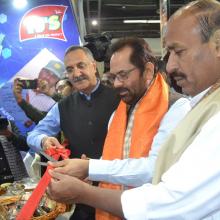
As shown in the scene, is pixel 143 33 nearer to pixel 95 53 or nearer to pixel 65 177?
pixel 95 53

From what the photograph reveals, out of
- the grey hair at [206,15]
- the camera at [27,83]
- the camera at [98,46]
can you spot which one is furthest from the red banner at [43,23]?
the grey hair at [206,15]

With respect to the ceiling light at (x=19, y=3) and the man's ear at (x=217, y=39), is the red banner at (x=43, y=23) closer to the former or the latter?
the ceiling light at (x=19, y=3)

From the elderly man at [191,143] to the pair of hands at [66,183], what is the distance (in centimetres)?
13

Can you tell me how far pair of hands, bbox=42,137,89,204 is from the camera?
5.62 feet

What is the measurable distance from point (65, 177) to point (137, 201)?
23.7 inches

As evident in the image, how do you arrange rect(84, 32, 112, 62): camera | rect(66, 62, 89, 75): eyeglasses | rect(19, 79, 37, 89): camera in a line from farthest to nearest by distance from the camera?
rect(19, 79, 37, 89): camera, rect(84, 32, 112, 62): camera, rect(66, 62, 89, 75): eyeglasses

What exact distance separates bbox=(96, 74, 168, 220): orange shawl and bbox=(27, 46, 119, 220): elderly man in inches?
20.0

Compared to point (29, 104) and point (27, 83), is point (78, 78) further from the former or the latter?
point (29, 104)

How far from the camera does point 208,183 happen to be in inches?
42.3

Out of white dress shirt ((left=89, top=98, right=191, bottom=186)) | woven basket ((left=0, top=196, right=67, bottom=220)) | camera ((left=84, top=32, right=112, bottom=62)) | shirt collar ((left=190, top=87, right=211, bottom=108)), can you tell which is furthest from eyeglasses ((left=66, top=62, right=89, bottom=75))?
shirt collar ((left=190, top=87, right=211, bottom=108))

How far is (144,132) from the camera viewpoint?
2145 mm

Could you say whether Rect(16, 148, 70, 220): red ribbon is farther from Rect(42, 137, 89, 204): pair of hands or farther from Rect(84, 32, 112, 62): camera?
Rect(84, 32, 112, 62): camera

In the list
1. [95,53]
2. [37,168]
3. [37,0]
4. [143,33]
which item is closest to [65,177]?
[37,168]

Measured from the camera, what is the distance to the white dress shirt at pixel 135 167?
198 centimetres
